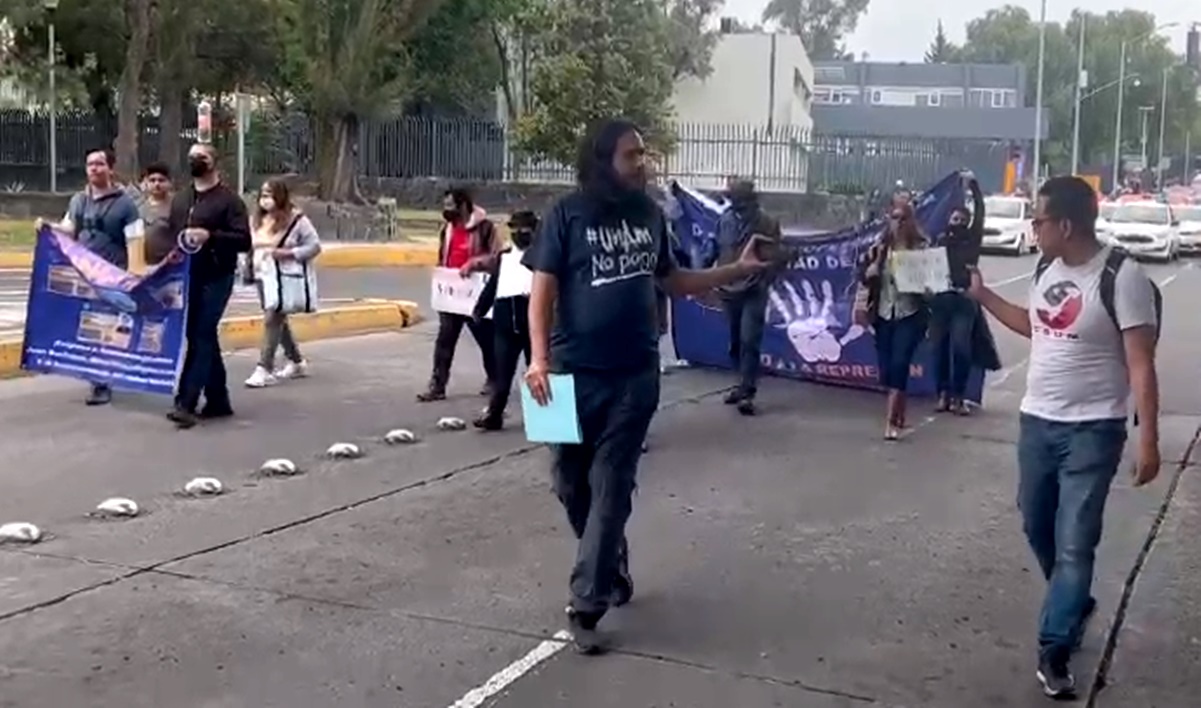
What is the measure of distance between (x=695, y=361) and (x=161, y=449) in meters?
5.65

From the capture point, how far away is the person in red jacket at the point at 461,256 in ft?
38.6

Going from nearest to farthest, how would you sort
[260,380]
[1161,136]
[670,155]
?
[260,380] < [670,155] < [1161,136]

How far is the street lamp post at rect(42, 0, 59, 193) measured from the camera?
33281mm

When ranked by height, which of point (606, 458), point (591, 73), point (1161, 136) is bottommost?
point (606, 458)

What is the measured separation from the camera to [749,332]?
12.0 meters

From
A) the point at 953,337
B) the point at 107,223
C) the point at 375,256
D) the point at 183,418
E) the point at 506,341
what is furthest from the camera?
the point at 375,256

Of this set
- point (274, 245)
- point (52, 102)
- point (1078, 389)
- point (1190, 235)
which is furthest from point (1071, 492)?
point (1190, 235)

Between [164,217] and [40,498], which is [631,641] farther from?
[164,217]

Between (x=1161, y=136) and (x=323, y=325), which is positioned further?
(x=1161, y=136)

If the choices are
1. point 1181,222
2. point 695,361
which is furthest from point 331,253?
point 1181,222

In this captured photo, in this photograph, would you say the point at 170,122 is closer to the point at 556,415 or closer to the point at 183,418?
the point at 183,418

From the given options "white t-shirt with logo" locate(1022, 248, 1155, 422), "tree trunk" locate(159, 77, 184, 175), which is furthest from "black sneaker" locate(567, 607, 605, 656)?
"tree trunk" locate(159, 77, 184, 175)

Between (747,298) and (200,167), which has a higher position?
(200,167)

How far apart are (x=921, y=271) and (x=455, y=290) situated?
3.41 meters
